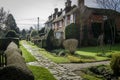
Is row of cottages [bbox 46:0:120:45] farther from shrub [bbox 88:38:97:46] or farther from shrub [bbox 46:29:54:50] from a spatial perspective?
shrub [bbox 46:29:54:50]

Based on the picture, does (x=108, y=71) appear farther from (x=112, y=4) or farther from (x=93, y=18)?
(x=93, y=18)

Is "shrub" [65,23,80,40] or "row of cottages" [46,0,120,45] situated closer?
"shrub" [65,23,80,40]

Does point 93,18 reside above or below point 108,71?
above

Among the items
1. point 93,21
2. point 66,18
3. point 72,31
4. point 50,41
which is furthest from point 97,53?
point 66,18

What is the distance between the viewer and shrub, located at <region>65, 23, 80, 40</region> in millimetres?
Result: 40969

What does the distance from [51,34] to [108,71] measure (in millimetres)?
23159

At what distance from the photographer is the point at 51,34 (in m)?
38.0

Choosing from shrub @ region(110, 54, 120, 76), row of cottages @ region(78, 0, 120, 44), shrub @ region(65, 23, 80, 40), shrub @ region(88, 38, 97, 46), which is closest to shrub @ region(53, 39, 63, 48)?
shrub @ region(65, 23, 80, 40)

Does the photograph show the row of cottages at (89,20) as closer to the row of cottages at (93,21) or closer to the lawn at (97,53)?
the row of cottages at (93,21)

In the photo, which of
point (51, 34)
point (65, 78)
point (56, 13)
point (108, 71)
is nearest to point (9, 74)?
point (65, 78)

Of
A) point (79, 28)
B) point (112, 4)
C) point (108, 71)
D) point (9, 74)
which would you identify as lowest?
point (108, 71)

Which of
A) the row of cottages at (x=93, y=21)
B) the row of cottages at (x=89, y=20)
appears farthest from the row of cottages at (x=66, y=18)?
the row of cottages at (x=93, y=21)

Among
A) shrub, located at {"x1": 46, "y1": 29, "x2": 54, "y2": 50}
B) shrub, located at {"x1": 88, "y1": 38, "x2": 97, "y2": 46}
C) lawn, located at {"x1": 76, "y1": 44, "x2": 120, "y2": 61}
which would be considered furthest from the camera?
shrub, located at {"x1": 88, "y1": 38, "x2": 97, "y2": 46}

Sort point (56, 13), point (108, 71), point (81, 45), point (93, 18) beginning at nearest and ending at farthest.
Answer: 1. point (108, 71)
2. point (81, 45)
3. point (93, 18)
4. point (56, 13)
